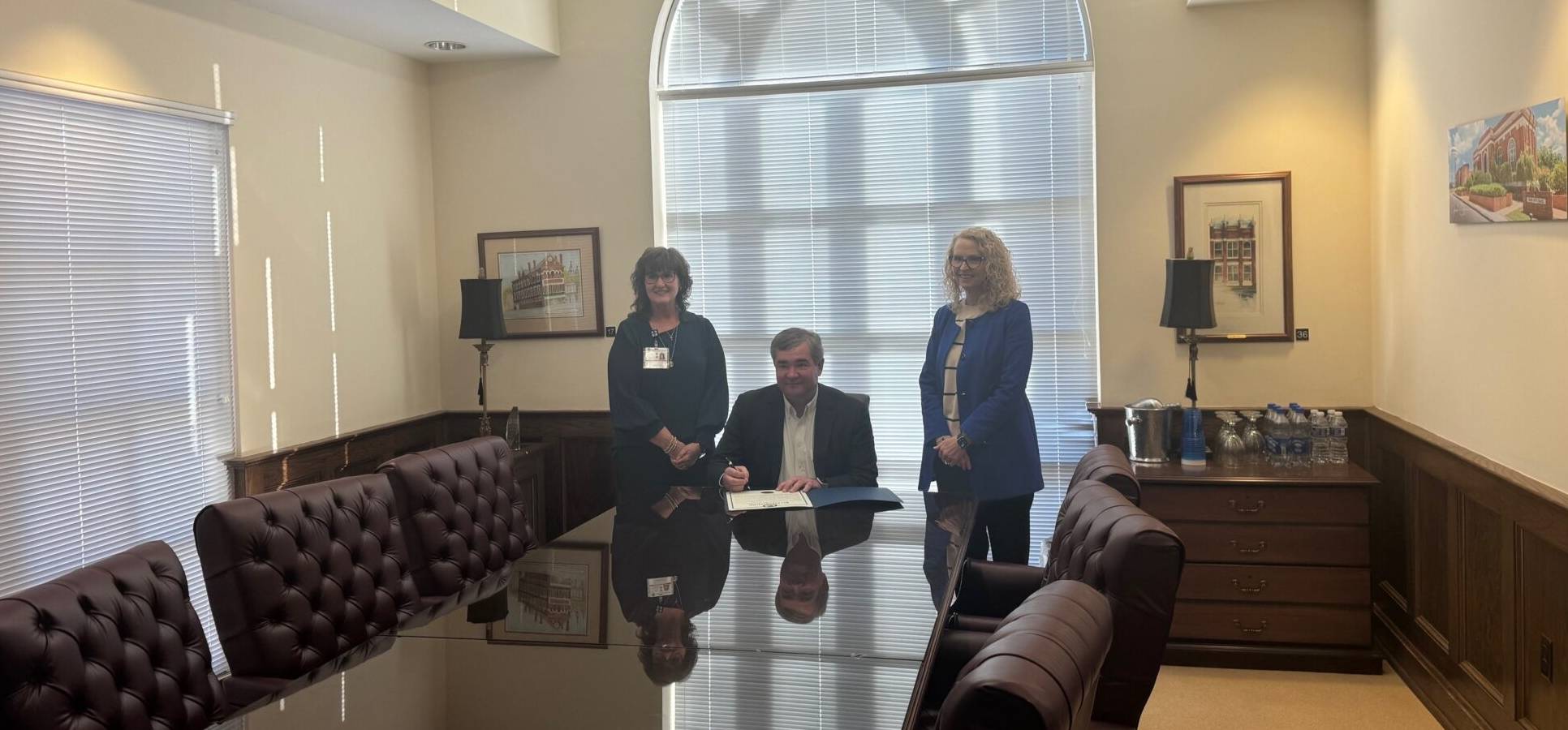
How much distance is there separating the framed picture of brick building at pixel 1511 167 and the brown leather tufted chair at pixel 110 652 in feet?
11.0

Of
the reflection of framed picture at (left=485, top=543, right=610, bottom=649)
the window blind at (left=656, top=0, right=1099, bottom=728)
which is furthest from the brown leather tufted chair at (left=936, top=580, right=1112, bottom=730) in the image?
the window blind at (left=656, top=0, right=1099, bottom=728)

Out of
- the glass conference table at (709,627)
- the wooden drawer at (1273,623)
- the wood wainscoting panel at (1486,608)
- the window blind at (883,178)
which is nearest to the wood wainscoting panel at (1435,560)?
the wood wainscoting panel at (1486,608)

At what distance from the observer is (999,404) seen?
4.33 m

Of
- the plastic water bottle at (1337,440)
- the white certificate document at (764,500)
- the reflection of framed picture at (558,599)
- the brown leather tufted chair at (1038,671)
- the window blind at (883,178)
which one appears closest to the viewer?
the brown leather tufted chair at (1038,671)

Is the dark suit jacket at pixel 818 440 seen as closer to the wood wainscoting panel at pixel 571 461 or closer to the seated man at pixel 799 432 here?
the seated man at pixel 799 432

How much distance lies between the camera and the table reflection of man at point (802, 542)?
8.75 ft

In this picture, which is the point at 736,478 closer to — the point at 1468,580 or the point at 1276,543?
the point at 1276,543

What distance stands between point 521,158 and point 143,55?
2018mm

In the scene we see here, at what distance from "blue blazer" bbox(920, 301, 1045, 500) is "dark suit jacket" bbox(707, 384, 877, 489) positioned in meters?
0.48

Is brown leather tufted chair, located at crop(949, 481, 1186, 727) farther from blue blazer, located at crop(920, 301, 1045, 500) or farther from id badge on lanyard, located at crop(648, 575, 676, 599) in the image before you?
blue blazer, located at crop(920, 301, 1045, 500)

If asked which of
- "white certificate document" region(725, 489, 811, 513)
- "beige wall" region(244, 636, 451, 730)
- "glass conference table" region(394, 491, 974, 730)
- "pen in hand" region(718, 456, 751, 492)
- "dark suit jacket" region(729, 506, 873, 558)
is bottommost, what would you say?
"beige wall" region(244, 636, 451, 730)

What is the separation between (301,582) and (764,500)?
1.47m

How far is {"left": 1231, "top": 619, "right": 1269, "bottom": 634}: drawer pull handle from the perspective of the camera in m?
4.46

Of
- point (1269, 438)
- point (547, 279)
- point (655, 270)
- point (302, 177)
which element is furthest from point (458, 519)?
point (1269, 438)
